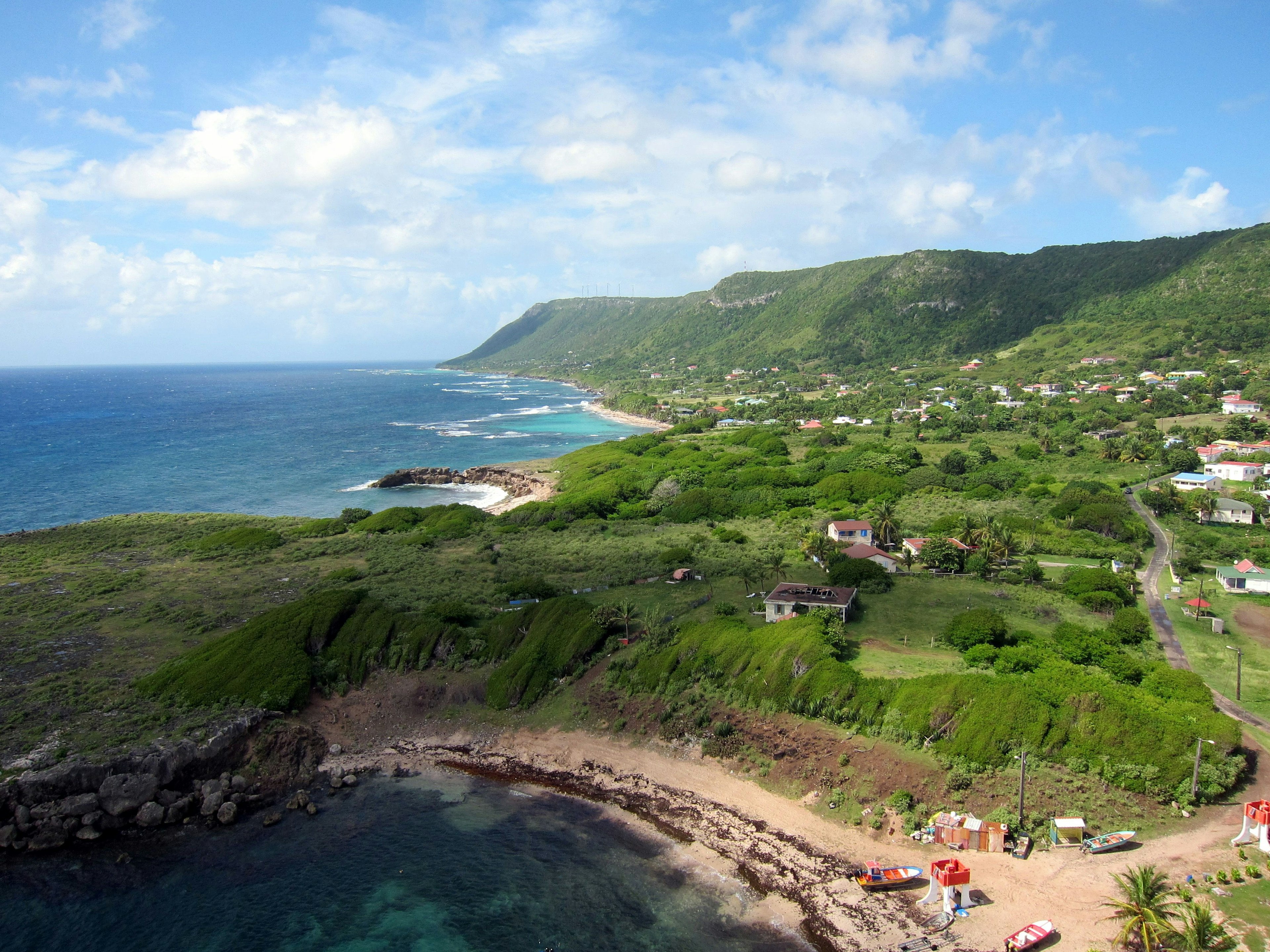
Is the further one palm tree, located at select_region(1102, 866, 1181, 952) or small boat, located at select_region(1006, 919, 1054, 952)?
small boat, located at select_region(1006, 919, 1054, 952)

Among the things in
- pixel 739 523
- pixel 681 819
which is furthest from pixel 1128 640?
pixel 739 523

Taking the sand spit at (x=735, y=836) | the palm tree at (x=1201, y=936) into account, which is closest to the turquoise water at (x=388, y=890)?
the sand spit at (x=735, y=836)

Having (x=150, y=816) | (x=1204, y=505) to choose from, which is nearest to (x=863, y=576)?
(x=1204, y=505)

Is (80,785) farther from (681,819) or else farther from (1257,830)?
(1257,830)

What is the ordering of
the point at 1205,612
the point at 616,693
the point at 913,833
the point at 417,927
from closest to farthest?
the point at 417,927, the point at 913,833, the point at 616,693, the point at 1205,612

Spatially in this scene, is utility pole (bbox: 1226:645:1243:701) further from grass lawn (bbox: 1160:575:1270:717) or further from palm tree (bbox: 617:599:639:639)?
palm tree (bbox: 617:599:639:639)

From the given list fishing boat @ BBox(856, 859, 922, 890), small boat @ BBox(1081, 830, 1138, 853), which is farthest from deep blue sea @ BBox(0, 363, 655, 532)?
small boat @ BBox(1081, 830, 1138, 853)

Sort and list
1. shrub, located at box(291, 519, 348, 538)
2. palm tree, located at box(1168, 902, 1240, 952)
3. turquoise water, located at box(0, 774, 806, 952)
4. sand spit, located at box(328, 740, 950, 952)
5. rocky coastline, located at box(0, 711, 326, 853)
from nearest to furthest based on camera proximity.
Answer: palm tree, located at box(1168, 902, 1240, 952) → sand spit, located at box(328, 740, 950, 952) → turquoise water, located at box(0, 774, 806, 952) → rocky coastline, located at box(0, 711, 326, 853) → shrub, located at box(291, 519, 348, 538)
